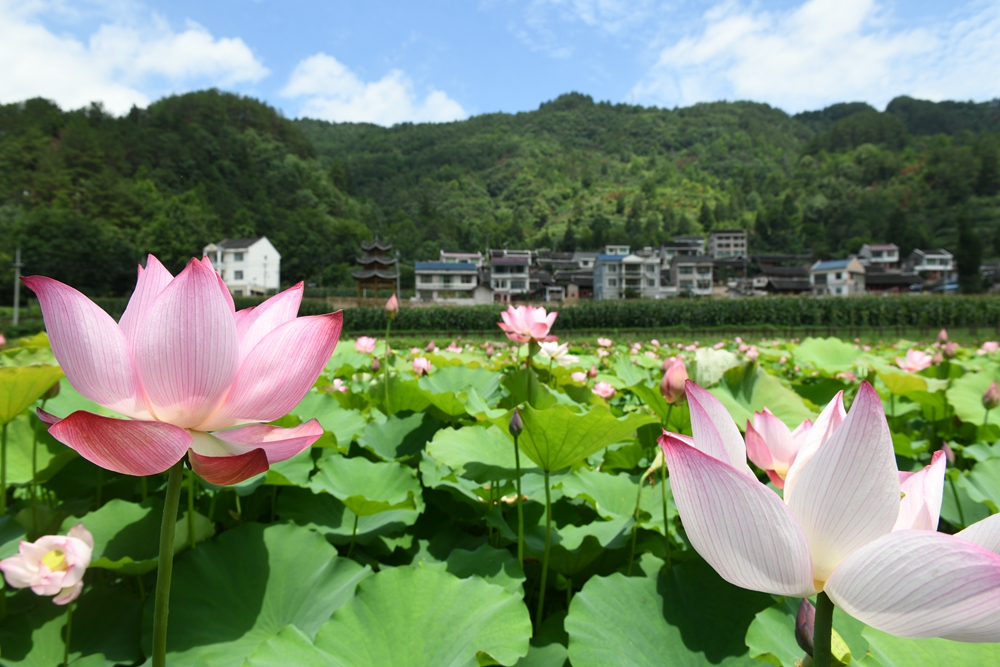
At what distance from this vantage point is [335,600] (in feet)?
2.62

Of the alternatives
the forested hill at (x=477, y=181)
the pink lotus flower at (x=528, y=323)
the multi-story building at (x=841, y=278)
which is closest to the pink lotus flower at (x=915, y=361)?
the pink lotus flower at (x=528, y=323)

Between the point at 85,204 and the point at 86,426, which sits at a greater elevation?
the point at 85,204

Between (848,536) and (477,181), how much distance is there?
9961 cm

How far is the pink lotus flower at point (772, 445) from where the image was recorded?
0.55 meters

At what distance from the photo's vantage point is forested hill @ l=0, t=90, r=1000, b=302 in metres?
47.9

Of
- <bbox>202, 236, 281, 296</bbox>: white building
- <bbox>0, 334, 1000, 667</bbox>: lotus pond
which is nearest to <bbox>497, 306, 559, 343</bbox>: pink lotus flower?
<bbox>0, 334, 1000, 667</bbox>: lotus pond

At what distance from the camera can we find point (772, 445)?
22.6 inches

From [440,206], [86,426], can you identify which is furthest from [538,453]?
[440,206]

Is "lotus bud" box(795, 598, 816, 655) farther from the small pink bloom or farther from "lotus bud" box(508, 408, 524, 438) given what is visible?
the small pink bloom

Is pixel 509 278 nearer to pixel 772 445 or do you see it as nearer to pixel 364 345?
pixel 364 345

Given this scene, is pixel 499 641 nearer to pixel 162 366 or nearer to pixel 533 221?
pixel 162 366

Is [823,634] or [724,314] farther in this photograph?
[724,314]

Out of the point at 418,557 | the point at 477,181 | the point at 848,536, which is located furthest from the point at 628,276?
the point at 477,181

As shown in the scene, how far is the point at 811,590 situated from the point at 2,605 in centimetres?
103
